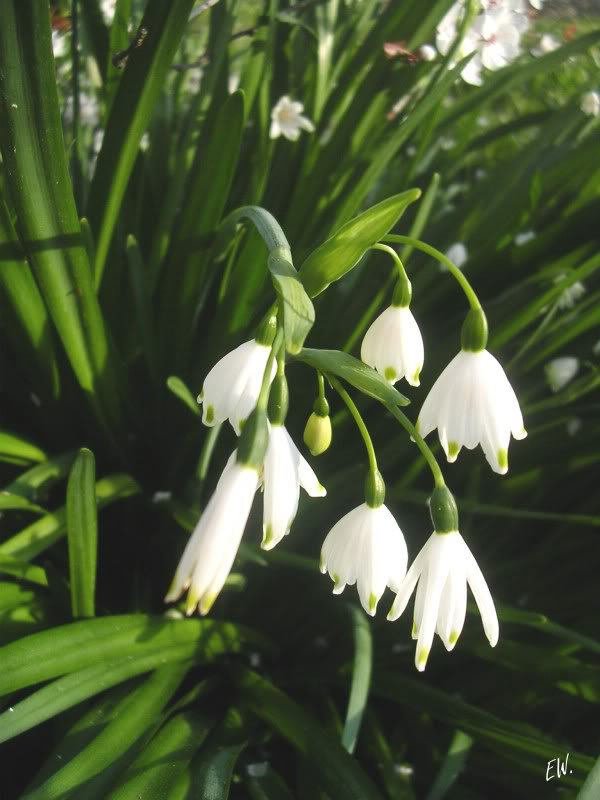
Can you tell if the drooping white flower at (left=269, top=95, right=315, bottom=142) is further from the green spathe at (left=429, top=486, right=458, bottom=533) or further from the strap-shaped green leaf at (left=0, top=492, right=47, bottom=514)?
the green spathe at (left=429, top=486, right=458, bottom=533)

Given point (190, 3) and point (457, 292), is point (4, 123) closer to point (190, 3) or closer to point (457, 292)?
point (190, 3)

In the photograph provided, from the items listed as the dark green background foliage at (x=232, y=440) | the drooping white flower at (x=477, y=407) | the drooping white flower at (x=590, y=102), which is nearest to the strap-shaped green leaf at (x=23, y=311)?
the dark green background foliage at (x=232, y=440)

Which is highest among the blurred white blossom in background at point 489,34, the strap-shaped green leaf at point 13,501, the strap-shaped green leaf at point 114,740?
the blurred white blossom in background at point 489,34

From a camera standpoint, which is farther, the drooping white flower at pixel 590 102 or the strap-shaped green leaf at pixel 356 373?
the drooping white flower at pixel 590 102

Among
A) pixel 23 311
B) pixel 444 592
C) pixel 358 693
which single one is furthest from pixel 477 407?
pixel 23 311

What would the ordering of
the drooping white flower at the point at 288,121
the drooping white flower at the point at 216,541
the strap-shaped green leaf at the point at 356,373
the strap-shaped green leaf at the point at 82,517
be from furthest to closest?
1. the drooping white flower at the point at 288,121
2. the strap-shaped green leaf at the point at 82,517
3. the strap-shaped green leaf at the point at 356,373
4. the drooping white flower at the point at 216,541
